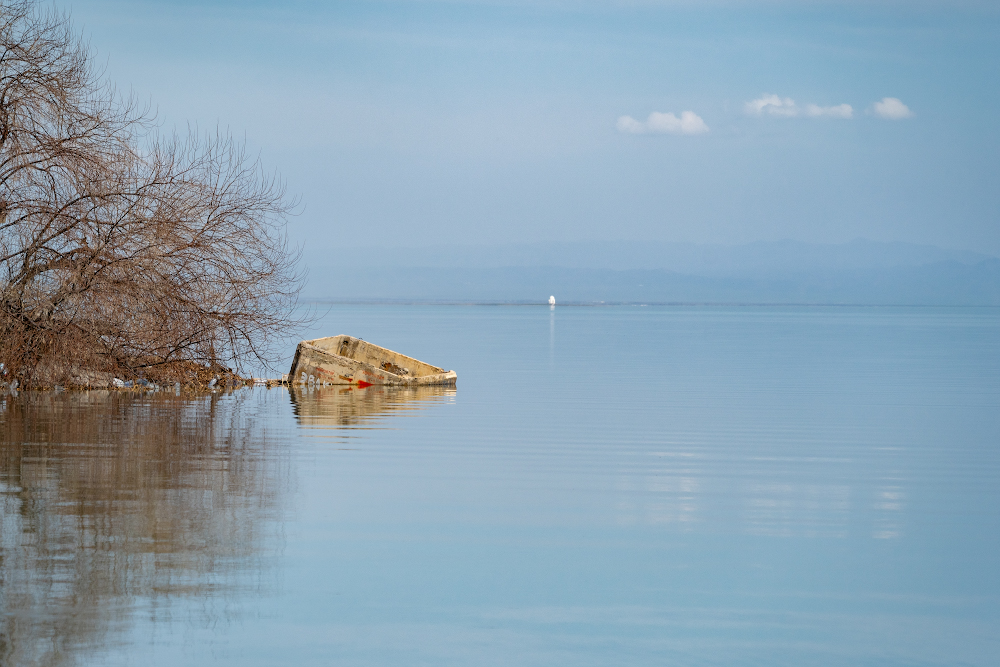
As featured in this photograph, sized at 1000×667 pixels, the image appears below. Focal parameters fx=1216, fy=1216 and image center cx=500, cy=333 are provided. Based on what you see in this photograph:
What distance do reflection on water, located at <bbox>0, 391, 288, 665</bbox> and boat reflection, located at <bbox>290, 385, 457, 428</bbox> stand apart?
2.63m

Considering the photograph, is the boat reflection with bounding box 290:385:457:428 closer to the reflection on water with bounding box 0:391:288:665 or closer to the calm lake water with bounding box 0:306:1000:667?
the calm lake water with bounding box 0:306:1000:667

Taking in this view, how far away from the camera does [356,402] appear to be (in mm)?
25406

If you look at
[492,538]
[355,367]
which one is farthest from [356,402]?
[492,538]

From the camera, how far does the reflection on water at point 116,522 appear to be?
7.69 meters

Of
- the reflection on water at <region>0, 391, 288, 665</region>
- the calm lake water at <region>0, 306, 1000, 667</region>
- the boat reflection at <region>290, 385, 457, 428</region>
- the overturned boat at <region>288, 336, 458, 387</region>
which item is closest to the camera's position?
the calm lake water at <region>0, 306, 1000, 667</region>

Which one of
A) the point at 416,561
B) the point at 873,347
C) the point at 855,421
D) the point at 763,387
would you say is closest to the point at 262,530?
the point at 416,561

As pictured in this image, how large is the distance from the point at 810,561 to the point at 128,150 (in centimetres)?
1897

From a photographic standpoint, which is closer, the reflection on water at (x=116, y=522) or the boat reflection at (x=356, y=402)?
the reflection on water at (x=116, y=522)

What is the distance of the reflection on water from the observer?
25.2 feet

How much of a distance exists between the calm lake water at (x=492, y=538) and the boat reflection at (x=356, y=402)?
10.5 inches

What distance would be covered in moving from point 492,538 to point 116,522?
3258mm

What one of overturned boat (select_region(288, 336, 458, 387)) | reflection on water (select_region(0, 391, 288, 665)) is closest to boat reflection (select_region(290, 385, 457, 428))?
overturned boat (select_region(288, 336, 458, 387))

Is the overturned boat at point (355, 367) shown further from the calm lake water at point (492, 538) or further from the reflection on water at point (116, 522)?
the reflection on water at point (116, 522)

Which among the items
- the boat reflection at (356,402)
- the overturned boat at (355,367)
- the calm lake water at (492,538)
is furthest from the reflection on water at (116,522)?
the overturned boat at (355,367)
